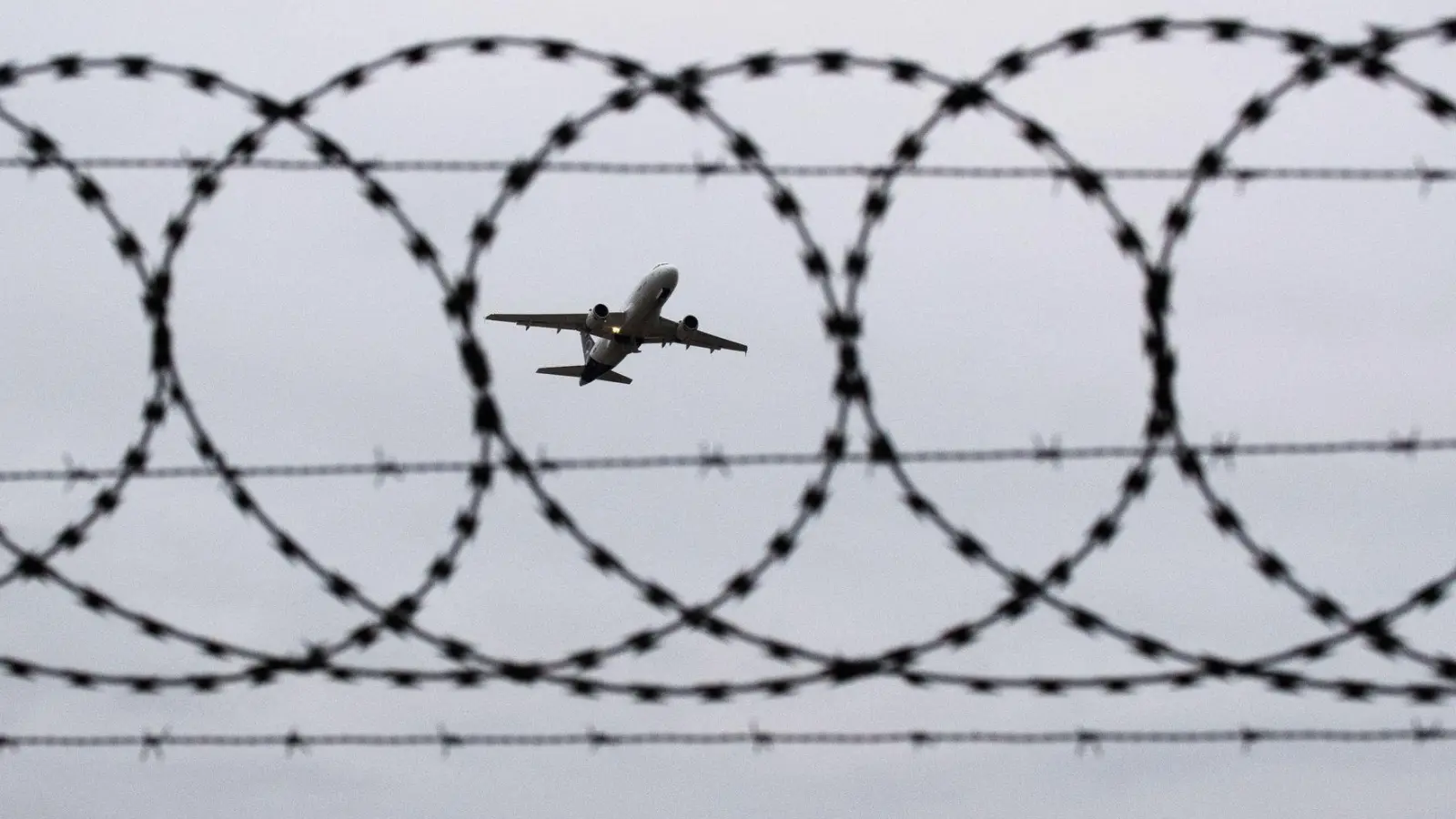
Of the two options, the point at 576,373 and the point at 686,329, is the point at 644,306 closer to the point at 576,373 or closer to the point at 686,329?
the point at 686,329

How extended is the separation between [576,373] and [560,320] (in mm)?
8069

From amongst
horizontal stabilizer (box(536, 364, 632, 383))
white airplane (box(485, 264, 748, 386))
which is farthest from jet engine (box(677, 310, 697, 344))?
horizontal stabilizer (box(536, 364, 632, 383))

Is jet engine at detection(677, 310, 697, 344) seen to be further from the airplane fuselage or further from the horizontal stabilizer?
the horizontal stabilizer

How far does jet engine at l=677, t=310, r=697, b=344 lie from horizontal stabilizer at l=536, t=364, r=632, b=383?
775 cm

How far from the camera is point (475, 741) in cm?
1485

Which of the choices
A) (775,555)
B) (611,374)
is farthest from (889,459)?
(611,374)

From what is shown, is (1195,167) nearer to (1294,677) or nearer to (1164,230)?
(1164,230)

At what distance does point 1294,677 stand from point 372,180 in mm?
7253

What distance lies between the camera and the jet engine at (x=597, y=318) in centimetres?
5694

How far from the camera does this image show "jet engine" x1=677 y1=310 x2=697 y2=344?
184ft

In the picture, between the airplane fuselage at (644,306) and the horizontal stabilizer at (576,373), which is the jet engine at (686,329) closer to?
the airplane fuselage at (644,306)

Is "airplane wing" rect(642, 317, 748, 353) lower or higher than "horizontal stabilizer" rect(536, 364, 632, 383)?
lower

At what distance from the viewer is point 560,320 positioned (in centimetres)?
5722

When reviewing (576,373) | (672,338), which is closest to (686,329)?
(672,338)
